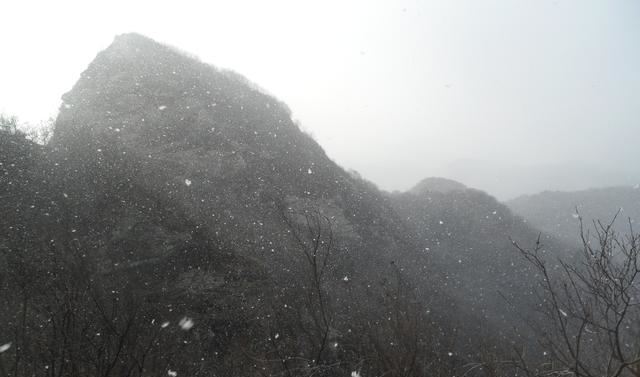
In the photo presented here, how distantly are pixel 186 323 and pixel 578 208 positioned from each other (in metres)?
60.9

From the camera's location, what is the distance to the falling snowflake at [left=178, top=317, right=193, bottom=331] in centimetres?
1152

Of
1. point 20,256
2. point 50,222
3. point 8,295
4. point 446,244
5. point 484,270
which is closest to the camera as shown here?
point 8,295

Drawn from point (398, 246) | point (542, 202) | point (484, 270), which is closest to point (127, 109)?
point (398, 246)

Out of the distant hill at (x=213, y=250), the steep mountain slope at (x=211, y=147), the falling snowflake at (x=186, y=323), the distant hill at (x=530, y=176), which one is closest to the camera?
the distant hill at (x=213, y=250)

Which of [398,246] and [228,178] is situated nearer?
[228,178]

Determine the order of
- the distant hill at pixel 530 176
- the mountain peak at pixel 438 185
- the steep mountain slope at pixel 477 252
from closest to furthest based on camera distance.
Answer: the steep mountain slope at pixel 477 252 → the mountain peak at pixel 438 185 → the distant hill at pixel 530 176

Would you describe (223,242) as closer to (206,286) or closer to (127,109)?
(206,286)

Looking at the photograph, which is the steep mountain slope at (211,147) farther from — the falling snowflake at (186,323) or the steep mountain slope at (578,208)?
the steep mountain slope at (578,208)

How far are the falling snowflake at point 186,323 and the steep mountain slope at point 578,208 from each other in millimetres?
52647

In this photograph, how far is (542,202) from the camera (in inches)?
2245

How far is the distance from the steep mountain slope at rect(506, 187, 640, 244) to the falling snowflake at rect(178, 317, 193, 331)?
52647 millimetres

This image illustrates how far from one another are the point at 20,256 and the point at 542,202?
67.1 m

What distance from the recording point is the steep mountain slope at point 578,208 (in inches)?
1970

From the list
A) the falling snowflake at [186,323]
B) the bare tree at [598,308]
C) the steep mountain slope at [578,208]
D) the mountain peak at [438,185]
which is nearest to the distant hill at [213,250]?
the falling snowflake at [186,323]
